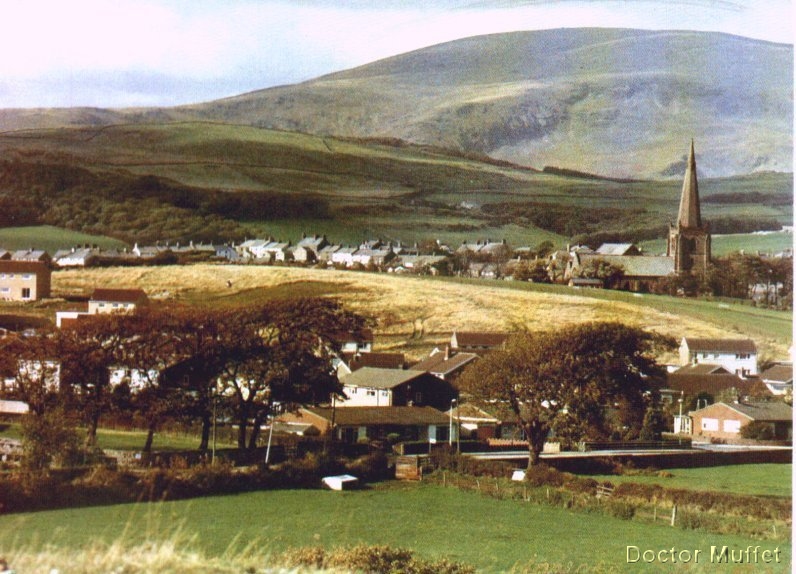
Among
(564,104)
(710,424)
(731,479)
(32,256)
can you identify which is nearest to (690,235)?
(564,104)

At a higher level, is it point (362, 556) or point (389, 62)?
point (389, 62)

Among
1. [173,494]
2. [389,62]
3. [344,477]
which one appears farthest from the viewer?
[389,62]

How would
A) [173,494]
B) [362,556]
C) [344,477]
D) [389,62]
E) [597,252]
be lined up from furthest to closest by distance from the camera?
1. [597,252]
2. [389,62]
3. [344,477]
4. [173,494]
5. [362,556]

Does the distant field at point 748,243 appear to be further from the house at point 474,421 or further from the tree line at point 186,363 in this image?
the tree line at point 186,363

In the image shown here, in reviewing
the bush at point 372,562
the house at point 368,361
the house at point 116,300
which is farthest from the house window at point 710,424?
the house at point 116,300

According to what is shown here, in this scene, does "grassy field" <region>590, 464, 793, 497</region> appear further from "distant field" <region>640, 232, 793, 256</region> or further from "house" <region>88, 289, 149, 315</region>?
"house" <region>88, 289, 149, 315</region>

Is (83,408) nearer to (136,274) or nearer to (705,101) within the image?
(136,274)

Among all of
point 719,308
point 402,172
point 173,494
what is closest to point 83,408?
point 173,494
